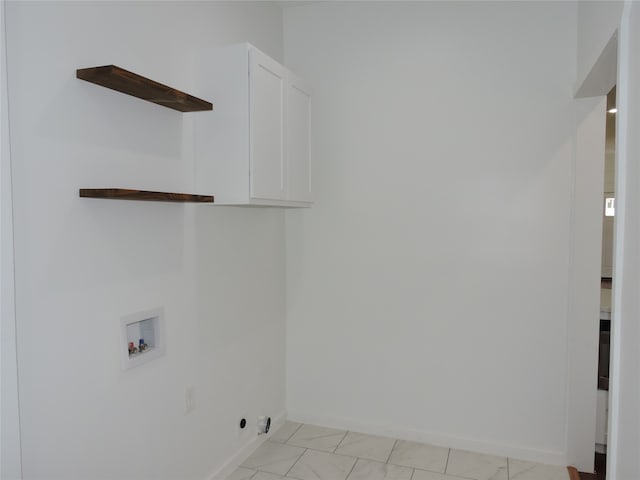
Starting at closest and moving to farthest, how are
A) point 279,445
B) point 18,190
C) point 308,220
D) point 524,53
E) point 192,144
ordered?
point 18,190 < point 192,144 < point 524,53 < point 279,445 < point 308,220

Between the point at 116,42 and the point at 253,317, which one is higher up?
the point at 116,42

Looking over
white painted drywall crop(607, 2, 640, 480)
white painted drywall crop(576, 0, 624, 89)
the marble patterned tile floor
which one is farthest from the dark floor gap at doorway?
white painted drywall crop(576, 0, 624, 89)

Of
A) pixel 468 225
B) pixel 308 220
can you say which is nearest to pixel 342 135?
pixel 308 220

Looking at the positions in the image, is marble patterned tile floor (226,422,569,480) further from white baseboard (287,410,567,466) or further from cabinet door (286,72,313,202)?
cabinet door (286,72,313,202)

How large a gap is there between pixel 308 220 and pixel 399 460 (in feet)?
5.57

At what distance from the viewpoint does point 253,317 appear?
306 cm

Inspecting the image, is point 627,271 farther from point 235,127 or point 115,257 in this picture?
point 115,257

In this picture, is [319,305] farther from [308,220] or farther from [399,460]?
[399,460]

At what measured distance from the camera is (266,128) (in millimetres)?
2537

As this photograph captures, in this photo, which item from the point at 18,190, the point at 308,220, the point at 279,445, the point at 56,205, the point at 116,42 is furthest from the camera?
the point at 308,220

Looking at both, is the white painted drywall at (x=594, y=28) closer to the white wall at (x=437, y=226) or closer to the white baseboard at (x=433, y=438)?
the white wall at (x=437, y=226)

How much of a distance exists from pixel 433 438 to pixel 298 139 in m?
2.18

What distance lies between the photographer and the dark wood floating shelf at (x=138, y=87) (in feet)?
5.58

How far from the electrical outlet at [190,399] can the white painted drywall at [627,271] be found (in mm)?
1913
